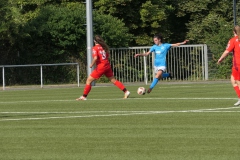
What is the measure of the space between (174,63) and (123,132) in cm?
3155

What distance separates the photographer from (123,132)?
41.7 ft

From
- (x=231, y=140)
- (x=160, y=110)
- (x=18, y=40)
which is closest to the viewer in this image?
(x=231, y=140)

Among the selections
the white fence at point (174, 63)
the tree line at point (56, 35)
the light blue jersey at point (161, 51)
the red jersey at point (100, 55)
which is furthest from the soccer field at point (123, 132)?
the white fence at point (174, 63)

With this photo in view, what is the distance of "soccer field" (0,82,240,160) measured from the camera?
1012 cm

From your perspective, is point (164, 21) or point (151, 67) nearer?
point (151, 67)

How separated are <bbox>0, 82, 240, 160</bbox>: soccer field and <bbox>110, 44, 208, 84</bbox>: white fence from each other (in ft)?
77.4

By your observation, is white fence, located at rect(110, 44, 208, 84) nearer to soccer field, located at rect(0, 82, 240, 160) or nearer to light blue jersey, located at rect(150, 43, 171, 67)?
light blue jersey, located at rect(150, 43, 171, 67)

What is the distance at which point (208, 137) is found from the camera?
11609 millimetres

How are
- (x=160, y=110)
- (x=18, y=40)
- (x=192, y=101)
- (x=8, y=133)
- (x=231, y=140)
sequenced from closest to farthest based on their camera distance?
(x=231, y=140), (x=8, y=133), (x=160, y=110), (x=192, y=101), (x=18, y=40)

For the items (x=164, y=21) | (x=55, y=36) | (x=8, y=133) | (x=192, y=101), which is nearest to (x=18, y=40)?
→ (x=55, y=36)

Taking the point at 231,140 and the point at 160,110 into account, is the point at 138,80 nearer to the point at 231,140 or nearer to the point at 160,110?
the point at 160,110

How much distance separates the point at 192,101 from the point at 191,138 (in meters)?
9.04

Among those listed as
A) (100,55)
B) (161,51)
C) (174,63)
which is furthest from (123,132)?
(174,63)

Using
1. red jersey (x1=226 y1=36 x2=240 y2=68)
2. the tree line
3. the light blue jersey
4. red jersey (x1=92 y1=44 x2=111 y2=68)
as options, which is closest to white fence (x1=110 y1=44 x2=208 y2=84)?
the tree line
